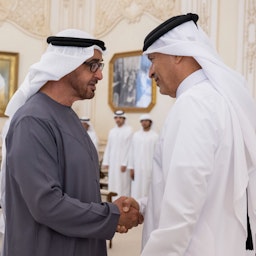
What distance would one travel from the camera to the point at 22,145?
81.7 inches

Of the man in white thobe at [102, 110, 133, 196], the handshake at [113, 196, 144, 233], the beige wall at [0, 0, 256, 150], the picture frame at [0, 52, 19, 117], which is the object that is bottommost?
the man in white thobe at [102, 110, 133, 196]

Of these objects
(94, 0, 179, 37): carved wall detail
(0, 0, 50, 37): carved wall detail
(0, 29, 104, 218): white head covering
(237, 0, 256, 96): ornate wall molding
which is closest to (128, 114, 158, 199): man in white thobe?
(237, 0, 256, 96): ornate wall molding

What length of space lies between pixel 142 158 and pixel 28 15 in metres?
5.00

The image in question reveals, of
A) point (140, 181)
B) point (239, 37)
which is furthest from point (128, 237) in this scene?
point (239, 37)

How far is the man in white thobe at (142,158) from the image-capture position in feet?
31.1

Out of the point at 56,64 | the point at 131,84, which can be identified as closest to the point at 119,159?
the point at 131,84

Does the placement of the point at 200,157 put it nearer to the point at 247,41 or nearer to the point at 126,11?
the point at 247,41

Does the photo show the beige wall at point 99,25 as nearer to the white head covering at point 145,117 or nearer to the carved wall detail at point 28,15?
the carved wall detail at point 28,15

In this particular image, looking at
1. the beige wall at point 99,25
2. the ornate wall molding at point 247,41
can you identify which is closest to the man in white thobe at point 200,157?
the ornate wall molding at point 247,41

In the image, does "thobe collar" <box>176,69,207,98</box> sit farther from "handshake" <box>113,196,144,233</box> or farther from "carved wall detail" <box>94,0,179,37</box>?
"carved wall detail" <box>94,0,179,37</box>

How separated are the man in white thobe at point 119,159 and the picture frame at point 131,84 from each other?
2.38 feet

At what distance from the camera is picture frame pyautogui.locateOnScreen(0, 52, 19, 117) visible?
11438 millimetres

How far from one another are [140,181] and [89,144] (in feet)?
23.4

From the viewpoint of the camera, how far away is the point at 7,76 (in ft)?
37.7
